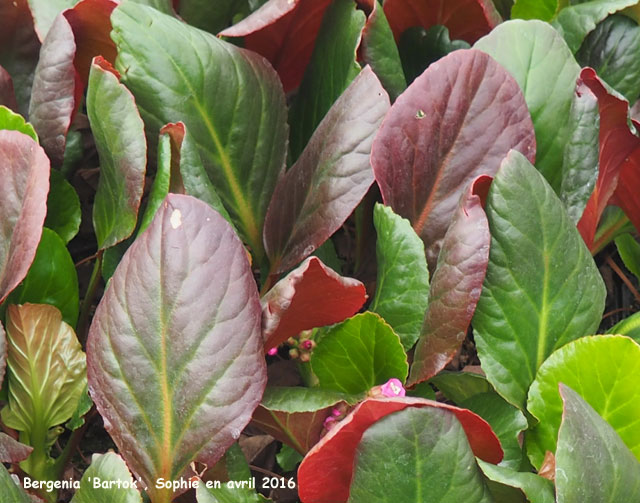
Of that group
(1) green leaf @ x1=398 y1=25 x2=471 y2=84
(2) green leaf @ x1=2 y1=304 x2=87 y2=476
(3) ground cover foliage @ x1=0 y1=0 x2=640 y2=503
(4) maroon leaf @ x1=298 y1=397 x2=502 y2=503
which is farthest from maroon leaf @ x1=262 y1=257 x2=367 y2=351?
(1) green leaf @ x1=398 y1=25 x2=471 y2=84

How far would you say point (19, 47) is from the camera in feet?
3.20

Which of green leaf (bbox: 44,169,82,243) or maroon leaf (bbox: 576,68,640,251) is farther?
green leaf (bbox: 44,169,82,243)

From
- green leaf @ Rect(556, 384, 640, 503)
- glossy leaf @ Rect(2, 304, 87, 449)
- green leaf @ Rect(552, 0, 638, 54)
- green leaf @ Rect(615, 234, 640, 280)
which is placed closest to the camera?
green leaf @ Rect(556, 384, 640, 503)

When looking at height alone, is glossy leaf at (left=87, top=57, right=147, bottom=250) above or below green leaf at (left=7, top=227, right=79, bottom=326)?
above

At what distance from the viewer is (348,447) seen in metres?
0.66

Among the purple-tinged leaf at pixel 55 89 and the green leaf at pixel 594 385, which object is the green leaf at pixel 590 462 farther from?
the purple-tinged leaf at pixel 55 89

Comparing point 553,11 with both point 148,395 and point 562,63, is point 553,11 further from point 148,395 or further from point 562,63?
point 148,395

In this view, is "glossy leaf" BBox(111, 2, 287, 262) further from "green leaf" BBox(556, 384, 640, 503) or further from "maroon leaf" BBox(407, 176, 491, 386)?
"green leaf" BBox(556, 384, 640, 503)

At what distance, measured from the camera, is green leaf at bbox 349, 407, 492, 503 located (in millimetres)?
615

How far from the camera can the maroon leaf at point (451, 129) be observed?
782 mm

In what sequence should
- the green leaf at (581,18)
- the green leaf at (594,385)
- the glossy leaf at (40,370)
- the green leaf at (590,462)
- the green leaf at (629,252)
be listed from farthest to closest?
the green leaf at (629,252), the green leaf at (581,18), the glossy leaf at (40,370), the green leaf at (594,385), the green leaf at (590,462)

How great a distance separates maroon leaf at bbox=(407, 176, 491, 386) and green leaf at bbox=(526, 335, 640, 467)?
10cm

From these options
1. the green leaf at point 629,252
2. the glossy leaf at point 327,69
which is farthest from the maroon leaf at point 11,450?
the green leaf at point 629,252

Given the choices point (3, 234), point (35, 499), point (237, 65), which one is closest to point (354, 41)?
point (237, 65)
